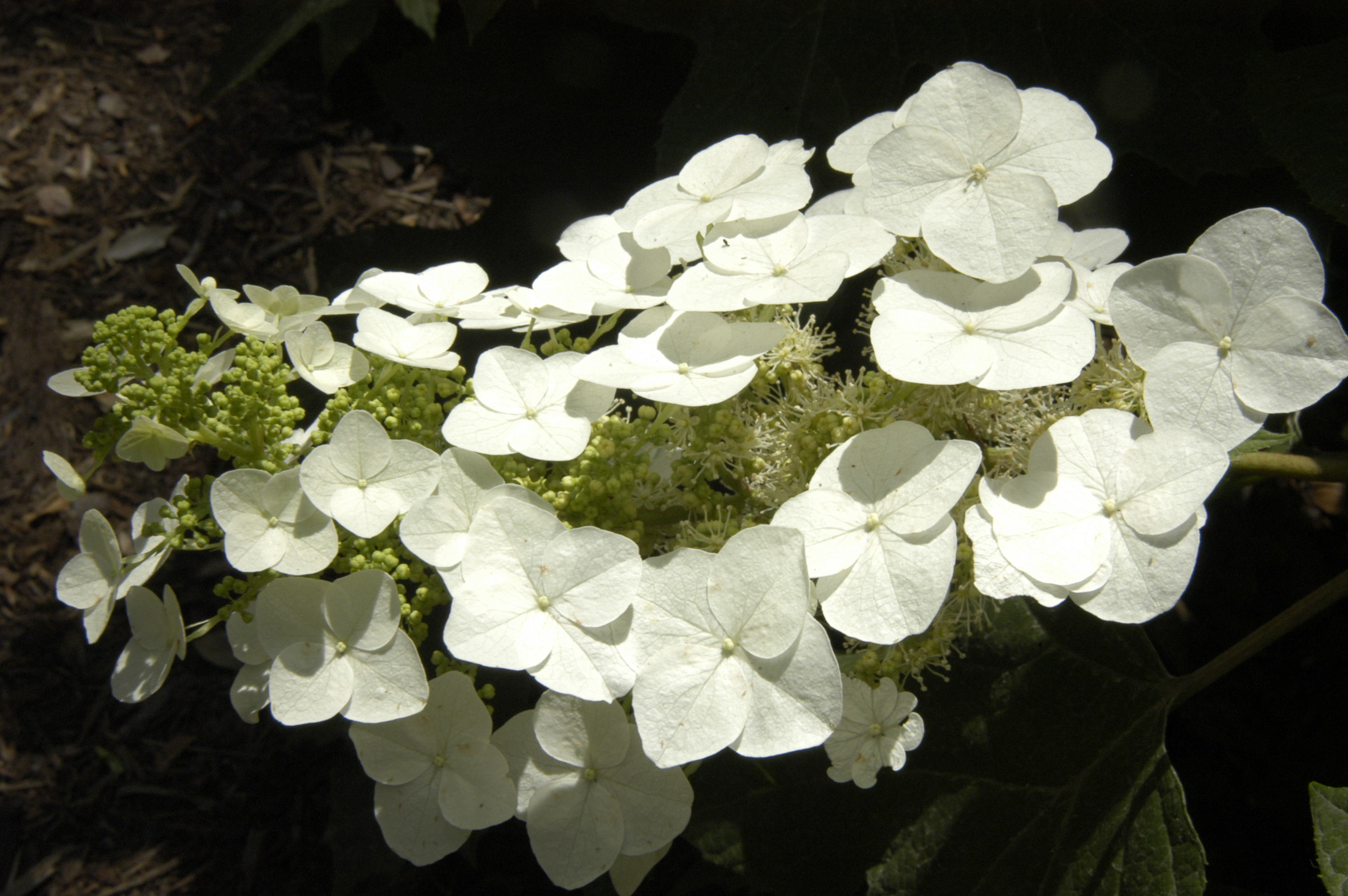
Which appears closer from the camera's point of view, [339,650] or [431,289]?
[339,650]

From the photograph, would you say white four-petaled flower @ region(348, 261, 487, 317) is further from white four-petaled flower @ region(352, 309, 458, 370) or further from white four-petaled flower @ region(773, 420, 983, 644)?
white four-petaled flower @ region(773, 420, 983, 644)

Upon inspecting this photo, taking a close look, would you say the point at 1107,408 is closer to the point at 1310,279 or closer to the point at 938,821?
the point at 1310,279

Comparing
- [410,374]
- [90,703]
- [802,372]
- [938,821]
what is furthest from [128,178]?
[938,821]

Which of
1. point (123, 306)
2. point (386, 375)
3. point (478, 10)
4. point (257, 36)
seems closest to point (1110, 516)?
point (386, 375)

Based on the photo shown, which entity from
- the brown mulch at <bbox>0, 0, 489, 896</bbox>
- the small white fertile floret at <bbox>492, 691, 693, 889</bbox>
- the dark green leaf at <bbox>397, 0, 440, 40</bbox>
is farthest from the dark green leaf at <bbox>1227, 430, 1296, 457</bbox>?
the brown mulch at <bbox>0, 0, 489, 896</bbox>

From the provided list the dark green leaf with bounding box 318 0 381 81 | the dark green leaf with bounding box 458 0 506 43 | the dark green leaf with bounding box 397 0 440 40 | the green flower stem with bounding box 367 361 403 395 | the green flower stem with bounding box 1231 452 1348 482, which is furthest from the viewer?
the dark green leaf with bounding box 318 0 381 81

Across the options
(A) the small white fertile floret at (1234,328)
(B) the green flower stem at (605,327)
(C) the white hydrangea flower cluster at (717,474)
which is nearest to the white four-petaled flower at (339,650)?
(C) the white hydrangea flower cluster at (717,474)

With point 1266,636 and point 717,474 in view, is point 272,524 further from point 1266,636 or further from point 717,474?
point 1266,636
